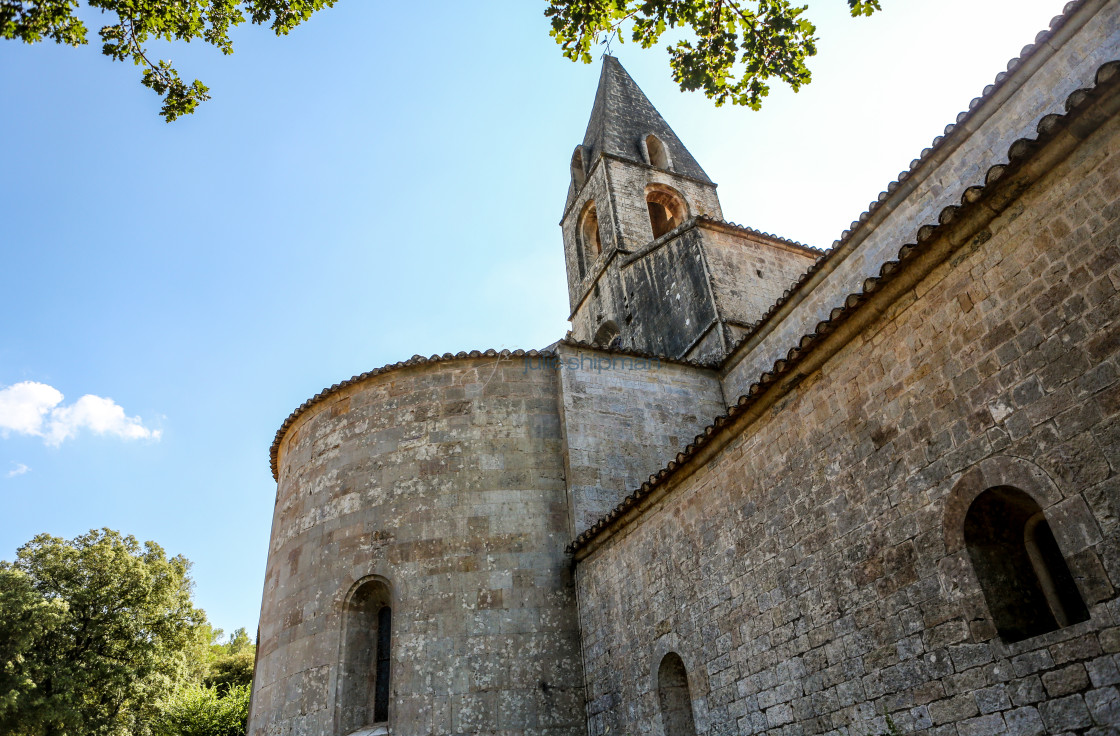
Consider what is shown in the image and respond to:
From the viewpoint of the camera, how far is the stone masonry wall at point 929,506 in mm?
3988

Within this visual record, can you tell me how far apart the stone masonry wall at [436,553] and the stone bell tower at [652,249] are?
3983 mm

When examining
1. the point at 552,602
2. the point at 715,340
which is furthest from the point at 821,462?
the point at 715,340

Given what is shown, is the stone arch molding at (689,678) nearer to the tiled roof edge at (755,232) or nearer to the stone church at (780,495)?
the stone church at (780,495)

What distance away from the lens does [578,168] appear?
20.6 metres

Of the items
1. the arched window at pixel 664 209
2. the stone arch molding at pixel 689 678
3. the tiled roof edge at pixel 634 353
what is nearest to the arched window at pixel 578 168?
the arched window at pixel 664 209

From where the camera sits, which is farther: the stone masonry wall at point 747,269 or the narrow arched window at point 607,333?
the narrow arched window at point 607,333

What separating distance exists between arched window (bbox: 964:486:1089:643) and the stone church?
2 cm

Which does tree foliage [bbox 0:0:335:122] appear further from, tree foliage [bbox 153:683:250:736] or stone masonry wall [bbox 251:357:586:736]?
tree foliage [bbox 153:683:250:736]

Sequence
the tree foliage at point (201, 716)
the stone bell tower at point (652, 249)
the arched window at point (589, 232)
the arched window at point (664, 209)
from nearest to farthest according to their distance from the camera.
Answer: the stone bell tower at point (652, 249)
the tree foliage at point (201, 716)
the arched window at point (664, 209)
the arched window at point (589, 232)

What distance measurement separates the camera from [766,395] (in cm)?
649

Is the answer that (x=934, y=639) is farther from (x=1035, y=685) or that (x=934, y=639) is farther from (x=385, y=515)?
(x=385, y=515)

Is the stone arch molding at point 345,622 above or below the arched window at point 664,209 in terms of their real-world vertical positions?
below

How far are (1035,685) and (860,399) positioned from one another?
7.36 ft

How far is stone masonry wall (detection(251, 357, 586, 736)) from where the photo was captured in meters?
8.24
